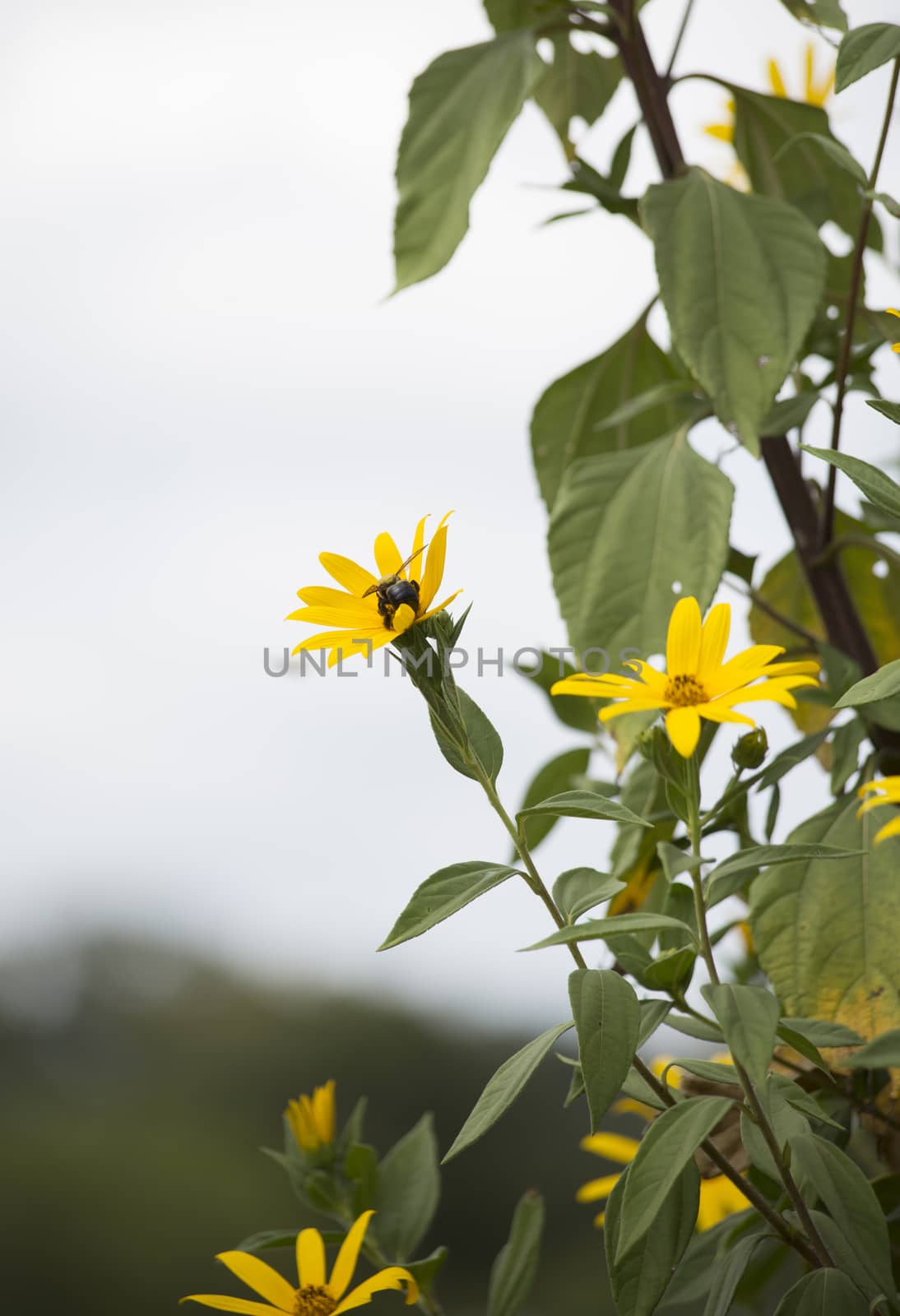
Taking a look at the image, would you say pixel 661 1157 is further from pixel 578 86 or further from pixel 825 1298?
pixel 578 86

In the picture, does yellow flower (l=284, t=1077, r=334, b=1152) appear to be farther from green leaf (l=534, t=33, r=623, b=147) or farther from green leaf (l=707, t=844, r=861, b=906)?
green leaf (l=534, t=33, r=623, b=147)

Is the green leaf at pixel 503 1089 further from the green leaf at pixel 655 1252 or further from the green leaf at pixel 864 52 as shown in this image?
the green leaf at pixel 864 52

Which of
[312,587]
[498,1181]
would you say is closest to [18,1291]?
[498,1181]

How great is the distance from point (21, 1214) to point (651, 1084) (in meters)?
0.79

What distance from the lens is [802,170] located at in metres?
0.54

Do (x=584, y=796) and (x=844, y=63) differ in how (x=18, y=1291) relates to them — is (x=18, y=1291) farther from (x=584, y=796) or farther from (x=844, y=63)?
(x=844, y=63)

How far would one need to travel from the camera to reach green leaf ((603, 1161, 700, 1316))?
266 mm

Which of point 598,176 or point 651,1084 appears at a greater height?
point 598,176

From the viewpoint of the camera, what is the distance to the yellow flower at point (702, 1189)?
503 mm

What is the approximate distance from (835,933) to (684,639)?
0.53 ft

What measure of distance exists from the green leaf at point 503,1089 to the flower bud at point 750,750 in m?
0.08

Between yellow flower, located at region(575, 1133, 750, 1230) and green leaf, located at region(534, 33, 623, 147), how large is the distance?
0.47m

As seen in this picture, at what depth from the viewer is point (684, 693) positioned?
26 cm

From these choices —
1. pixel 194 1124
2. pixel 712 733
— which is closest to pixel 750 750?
pixel 712 733
